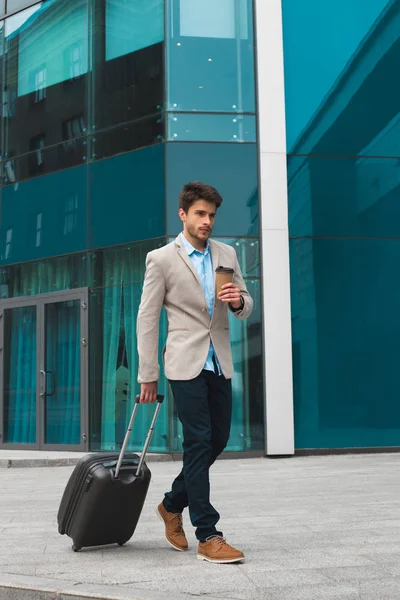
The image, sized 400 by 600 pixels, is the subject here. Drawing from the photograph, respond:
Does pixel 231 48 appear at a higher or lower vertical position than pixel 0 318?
higher

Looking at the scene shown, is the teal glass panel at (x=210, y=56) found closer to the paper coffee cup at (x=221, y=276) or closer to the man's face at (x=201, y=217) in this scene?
the man's face at (x=201, y=217)

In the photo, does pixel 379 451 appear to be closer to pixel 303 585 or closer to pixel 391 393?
pixel 391 393

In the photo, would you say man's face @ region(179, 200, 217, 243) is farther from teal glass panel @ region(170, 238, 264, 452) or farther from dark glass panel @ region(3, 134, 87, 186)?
dark glass panel @ region(3, 134, 87, 186)

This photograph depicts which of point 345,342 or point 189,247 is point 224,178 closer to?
point 345,342

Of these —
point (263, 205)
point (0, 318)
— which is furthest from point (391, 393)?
point (0, 318)

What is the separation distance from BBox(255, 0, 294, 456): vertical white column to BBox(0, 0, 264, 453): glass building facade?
0.16 meters

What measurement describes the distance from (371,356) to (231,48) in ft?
17.3

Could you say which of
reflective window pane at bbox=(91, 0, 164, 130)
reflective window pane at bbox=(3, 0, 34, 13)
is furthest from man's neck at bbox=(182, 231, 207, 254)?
reflective window pane at bbox=(3, 0, 34, 13)

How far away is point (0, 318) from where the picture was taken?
16000 millimetres

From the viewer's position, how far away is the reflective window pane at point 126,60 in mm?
14266

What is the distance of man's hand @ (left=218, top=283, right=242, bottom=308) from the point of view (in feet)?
16.2

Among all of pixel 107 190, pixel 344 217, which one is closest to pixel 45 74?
pixel 107 190

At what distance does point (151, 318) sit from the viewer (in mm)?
5133

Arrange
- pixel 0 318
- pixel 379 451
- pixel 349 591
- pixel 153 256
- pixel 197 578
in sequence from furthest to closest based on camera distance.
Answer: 1. pixel 0 318
2. pixel 379 451
3. pixel 153 256
4. pixel 197 578
5. pixel 349 591
